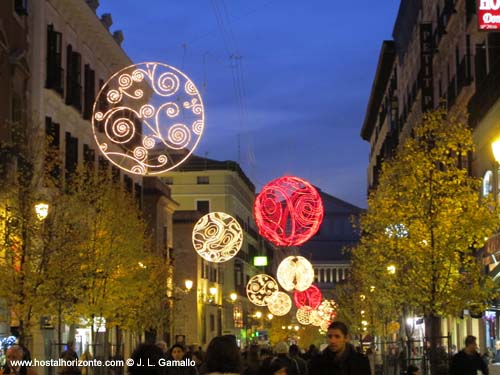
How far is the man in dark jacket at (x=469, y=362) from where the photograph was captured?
65.1 ft

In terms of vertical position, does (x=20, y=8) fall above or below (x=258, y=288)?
above

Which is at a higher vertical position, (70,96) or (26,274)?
(70,96)

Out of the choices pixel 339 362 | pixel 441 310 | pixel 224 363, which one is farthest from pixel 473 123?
pixel 224 363

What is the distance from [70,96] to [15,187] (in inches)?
632

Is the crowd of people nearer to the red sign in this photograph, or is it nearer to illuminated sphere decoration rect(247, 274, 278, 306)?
the red sign

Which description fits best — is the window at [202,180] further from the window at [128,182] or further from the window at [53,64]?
the window at [53,64]

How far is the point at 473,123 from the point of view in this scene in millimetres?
41406

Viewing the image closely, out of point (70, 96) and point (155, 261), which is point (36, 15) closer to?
point (70, 96)

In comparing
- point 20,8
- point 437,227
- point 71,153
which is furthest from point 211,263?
point 437,227

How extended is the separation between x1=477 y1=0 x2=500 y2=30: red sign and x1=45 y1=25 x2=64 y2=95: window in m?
17.9

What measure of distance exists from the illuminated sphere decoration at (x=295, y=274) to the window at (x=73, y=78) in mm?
11616

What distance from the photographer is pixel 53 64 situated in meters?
43.1

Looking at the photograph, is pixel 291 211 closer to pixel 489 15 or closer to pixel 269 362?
pixel 489 15

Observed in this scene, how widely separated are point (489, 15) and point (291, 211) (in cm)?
1281
